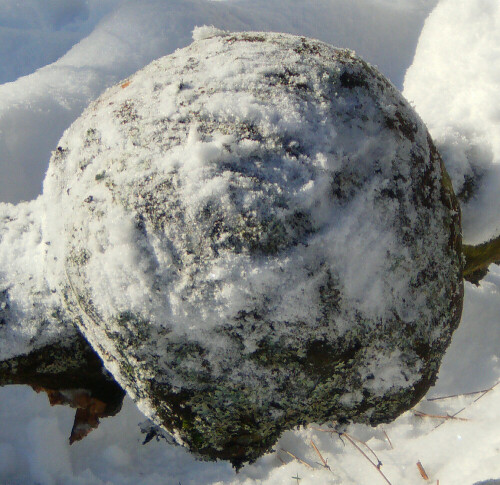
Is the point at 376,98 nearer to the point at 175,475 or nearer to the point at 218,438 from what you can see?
the point at 218,438

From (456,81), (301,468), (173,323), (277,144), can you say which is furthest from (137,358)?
(301,468)

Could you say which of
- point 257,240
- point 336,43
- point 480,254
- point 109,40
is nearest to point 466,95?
point 480,254

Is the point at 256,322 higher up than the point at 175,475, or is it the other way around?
the point at 256,322

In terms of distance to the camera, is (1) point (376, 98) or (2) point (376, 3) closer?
(1) point (376, 98)

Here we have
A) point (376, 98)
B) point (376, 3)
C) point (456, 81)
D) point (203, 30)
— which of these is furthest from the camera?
point (376, 3)

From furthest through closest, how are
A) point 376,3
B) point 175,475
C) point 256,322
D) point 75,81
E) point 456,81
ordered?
point 376,3 → point 75,81 → point 175,475 → point 456,81 → point 256,322

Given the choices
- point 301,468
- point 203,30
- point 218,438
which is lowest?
point 301,468

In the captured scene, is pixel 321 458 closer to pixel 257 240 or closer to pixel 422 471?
pixel 422 471
